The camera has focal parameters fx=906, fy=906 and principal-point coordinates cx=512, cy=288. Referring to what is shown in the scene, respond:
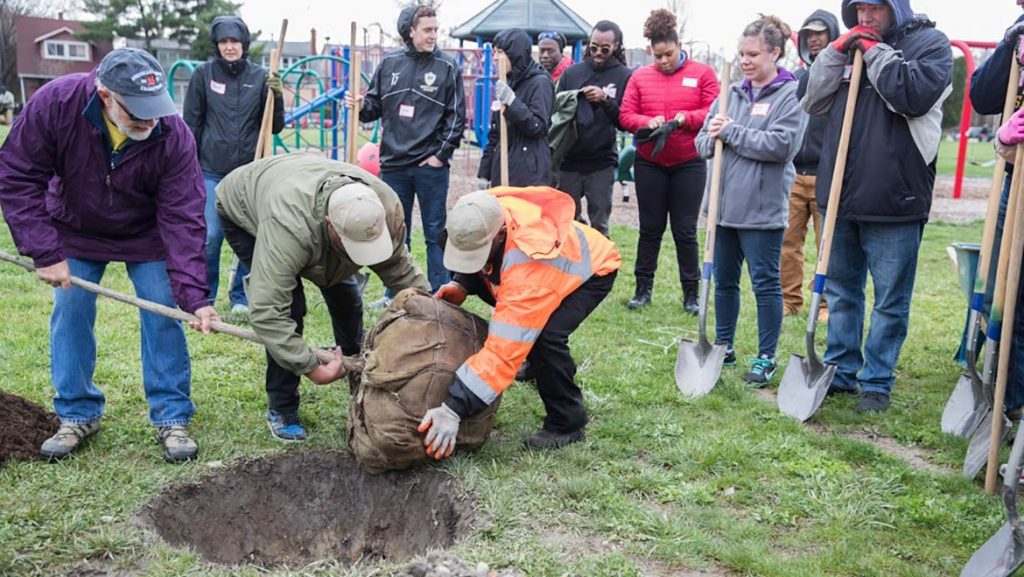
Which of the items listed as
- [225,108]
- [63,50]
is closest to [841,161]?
[225,108]

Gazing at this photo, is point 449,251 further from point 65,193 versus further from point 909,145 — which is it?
point 909,145

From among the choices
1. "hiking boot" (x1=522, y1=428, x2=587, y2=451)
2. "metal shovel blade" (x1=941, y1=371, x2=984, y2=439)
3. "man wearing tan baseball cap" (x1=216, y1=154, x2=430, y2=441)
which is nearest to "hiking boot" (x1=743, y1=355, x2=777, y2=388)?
"metal shovel blade" (x1=941, y1=371, x2=984, y2=439)

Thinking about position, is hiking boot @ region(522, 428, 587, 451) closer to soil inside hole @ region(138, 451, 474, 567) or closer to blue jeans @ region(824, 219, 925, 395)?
soil inside hole @ region(138, 451, 474, 567)

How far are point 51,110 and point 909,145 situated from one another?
13.1ft

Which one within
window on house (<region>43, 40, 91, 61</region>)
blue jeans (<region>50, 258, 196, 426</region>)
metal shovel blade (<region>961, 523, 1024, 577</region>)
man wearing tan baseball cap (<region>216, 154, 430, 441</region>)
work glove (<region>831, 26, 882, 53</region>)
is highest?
window on house (<region>43, 40, 91, 61</region>)

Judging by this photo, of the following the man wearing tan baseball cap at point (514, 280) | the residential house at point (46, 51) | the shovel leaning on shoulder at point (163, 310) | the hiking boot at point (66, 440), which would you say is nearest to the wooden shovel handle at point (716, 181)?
the man wearing tan baseball cap at point (514, 280)

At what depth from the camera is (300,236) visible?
3691 mm

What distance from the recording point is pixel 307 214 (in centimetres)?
373

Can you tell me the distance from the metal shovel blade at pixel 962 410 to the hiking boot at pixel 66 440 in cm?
424

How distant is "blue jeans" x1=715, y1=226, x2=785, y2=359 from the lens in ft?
17.5

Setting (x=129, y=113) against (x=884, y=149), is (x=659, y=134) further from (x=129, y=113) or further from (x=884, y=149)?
(x=129, y=113)

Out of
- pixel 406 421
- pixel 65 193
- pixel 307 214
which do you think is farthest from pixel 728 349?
pixel 65 193

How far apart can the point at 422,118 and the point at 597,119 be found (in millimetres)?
1395

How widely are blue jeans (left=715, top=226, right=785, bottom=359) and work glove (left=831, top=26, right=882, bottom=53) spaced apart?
3.78 ft
